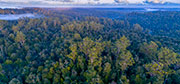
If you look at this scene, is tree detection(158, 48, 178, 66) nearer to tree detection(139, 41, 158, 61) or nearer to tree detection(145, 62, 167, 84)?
tree detection(145, 62, 167, 84)

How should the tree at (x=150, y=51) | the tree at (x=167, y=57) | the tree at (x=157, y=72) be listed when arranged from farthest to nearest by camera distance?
the tree at (x=150, y=51), the tree at (x=167, y=57), the tree at (x=157, y=72)

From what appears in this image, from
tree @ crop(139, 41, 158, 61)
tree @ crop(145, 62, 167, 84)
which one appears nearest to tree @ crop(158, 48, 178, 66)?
tree @ crop(145, 62, 167, 84)

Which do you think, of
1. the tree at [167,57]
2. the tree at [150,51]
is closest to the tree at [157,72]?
the tree at [167,57]

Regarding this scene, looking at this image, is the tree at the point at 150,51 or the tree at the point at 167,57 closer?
the tree at the point at 167,57

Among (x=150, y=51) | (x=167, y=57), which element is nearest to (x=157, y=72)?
(x=167, y=57)

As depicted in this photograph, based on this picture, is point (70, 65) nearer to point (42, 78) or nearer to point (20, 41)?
point (42, 78)

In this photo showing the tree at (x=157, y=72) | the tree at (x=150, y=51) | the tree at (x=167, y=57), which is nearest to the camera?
the tree at (x=157, y=72)

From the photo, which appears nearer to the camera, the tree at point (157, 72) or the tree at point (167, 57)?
the tree at point (157, 72)

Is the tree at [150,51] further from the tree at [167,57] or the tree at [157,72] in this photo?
the tree at [157,72]

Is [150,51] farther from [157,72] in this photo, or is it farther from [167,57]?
[157,72]

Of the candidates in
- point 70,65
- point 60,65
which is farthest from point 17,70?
point 70,65

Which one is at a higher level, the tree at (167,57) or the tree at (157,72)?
the tree at (167,57)

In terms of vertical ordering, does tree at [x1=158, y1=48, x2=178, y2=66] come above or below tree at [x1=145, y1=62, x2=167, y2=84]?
above
